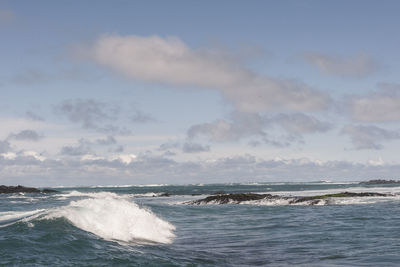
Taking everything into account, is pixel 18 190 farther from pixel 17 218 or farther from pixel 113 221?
pixel 113 221

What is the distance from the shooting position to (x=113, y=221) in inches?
942

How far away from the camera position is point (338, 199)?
5309 centimetres

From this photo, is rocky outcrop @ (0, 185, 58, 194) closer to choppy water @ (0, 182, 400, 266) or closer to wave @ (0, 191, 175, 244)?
choppy water @ (0, 182, 400, 266)

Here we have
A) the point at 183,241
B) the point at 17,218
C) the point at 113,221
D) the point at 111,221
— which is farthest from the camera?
the point at 17,218

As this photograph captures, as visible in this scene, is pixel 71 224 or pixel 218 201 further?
pixel 218 201

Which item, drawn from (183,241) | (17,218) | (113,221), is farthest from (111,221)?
(17,218)

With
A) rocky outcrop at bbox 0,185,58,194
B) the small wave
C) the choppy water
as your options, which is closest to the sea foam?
the choppy water

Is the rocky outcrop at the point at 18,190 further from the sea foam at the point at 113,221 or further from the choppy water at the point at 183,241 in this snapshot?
the sea foam at the point at 113,221

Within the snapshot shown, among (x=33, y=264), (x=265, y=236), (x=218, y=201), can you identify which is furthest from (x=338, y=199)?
(x=33, y=264)

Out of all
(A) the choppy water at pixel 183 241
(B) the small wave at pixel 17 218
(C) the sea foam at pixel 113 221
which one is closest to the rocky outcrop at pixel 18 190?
(B) the small wave at pixel 17 218

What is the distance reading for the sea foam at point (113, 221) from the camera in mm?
22348

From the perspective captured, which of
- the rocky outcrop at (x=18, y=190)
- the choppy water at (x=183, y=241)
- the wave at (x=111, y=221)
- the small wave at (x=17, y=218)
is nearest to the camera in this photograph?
the choppy water at (x=183, y=241)

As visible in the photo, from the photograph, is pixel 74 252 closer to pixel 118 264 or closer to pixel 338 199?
pixel 118 264

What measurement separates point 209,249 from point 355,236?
781 centimetres
